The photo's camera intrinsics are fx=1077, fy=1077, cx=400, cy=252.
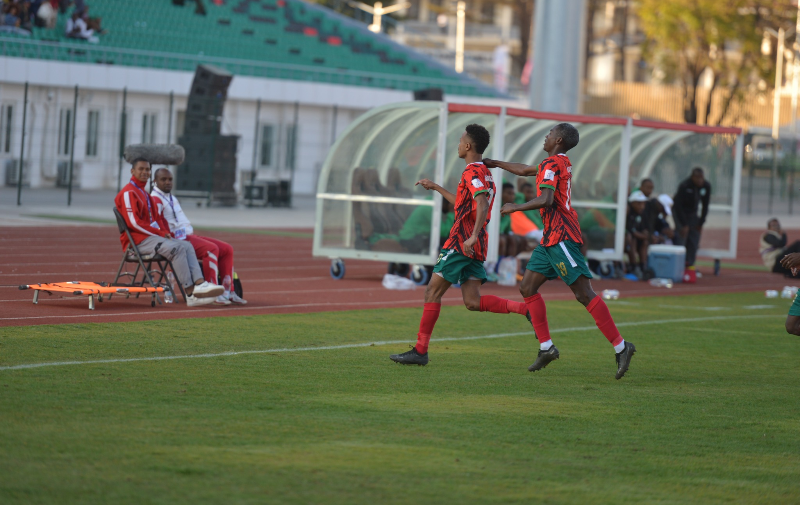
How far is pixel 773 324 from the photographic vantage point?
1243cm

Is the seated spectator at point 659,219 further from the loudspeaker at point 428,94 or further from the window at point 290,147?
the window at point 290,147

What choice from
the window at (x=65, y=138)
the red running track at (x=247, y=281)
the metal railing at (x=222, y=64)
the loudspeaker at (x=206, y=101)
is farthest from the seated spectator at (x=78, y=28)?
the red running track at (x=247, y=281)

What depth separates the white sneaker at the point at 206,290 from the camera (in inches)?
438

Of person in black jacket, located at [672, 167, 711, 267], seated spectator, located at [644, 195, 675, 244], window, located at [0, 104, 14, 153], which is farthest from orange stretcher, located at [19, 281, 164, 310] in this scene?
window, located at [0, 104, 14, 153]

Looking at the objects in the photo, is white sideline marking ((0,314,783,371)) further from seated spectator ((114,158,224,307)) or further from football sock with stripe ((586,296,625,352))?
seated spectator ((114,158,224,307))

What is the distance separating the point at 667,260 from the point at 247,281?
681 cm

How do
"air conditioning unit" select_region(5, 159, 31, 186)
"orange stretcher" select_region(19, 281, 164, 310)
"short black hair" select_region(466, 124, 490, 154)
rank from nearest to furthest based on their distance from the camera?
"short black hair" select_region(466, 124, 490, 154) < "orange stretcher" select_region(19, 281, 164, 310) < "air conditioning unit" select_region(5, 159, 31, 186)

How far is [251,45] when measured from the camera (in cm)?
3950

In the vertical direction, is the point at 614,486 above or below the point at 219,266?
below

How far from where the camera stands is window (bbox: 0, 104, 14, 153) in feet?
93.3

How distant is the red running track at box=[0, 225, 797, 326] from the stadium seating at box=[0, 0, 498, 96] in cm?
1456

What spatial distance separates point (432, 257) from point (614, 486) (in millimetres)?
9640

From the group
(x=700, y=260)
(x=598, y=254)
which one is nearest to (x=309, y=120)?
(x=700, y=260)

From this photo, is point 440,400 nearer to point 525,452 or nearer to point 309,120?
point 525,452
